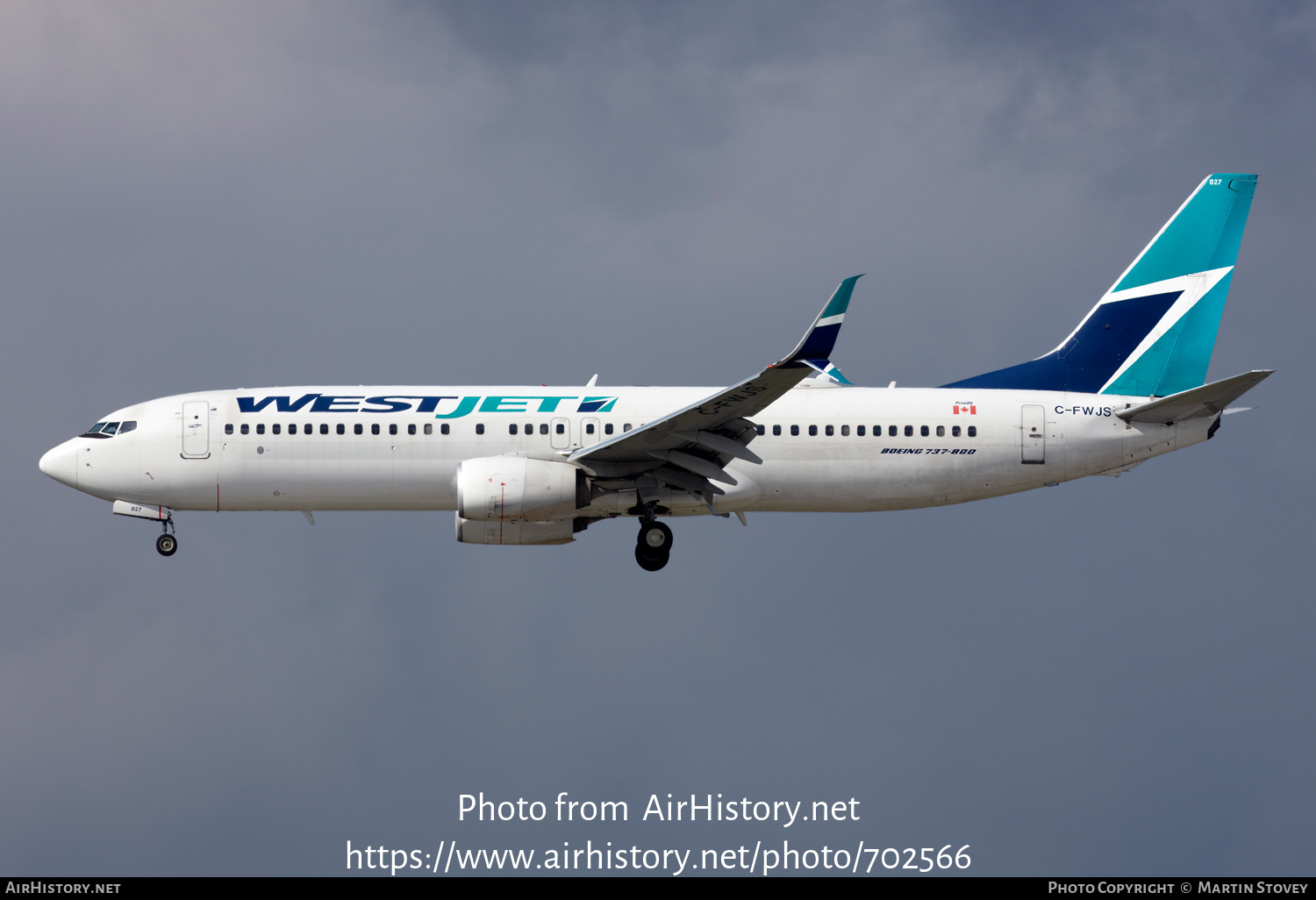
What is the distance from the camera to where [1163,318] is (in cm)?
3375

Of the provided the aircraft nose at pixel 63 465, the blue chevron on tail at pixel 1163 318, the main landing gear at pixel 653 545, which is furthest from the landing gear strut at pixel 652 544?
the aircraft nose at pixel 63 465

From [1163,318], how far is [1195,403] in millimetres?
4312

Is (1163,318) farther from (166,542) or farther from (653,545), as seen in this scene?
(166,542)

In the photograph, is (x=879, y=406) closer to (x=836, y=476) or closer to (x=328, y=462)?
(x=836, y=476)

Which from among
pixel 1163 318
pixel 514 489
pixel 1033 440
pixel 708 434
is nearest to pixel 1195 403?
pixel 1033 440

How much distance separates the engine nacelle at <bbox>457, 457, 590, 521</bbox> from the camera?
28.2m

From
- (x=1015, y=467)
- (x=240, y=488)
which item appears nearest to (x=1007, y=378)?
(x=1015, y=467)

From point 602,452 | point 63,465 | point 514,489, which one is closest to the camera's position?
point 514,489

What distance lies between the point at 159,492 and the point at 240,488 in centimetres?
202

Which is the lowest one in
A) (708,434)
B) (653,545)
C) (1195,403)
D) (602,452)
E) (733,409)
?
(653,545)

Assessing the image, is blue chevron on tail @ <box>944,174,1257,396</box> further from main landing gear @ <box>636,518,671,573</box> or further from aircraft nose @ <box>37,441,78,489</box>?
aircraft nose @ <box>37,441,78,489</box>

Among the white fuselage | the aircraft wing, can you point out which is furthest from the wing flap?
the white fuselage

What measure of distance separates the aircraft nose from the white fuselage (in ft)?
0.15

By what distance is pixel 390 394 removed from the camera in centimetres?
3083
